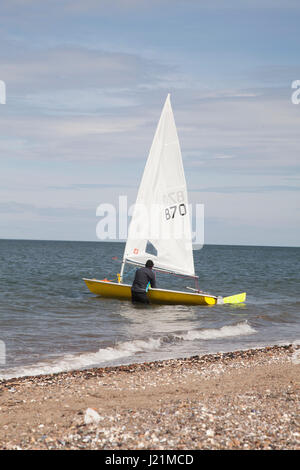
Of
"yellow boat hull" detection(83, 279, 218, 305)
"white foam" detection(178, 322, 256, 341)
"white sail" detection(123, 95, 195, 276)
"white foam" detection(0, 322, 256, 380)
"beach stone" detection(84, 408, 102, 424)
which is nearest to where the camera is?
"beach stone" detection(84, 408, 102, 424)

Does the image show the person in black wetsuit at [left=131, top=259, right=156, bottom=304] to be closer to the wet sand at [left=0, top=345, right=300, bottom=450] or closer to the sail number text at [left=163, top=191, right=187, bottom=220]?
the sail number text at [left=163, top=191, right=187, bottom=220]

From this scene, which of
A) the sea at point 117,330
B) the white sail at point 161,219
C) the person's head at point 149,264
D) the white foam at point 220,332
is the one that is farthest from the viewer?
the white sail at point 161,219

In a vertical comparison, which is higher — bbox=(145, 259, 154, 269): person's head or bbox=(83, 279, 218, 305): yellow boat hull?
bbox=(145, 259, 154, 269): person's head

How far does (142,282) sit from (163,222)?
2.56m

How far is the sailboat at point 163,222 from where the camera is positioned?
19.1 meters

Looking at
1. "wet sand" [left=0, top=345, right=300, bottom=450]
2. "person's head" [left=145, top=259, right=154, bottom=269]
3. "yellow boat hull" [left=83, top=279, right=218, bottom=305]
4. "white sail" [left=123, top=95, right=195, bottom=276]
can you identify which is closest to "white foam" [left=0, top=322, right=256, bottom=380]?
"wet sand" [left=0, top=345, right=300, bottom=450]

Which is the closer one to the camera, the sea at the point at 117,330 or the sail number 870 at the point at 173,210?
the sea at the point at 117,330

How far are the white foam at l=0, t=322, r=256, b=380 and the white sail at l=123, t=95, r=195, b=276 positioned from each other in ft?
15.3

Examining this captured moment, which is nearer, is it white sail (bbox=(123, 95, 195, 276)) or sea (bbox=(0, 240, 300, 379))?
sea (bbox=(0, 240, 300, 379))

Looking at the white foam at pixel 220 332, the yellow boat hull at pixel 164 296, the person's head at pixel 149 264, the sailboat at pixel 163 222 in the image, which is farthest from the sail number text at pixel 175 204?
the white foam at pixel 220 332

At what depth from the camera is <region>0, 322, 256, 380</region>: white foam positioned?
9852mm

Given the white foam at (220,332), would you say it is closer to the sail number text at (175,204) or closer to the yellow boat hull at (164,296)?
the yellow boat hull at (164,296)

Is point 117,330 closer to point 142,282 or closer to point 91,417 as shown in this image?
point 142,282
